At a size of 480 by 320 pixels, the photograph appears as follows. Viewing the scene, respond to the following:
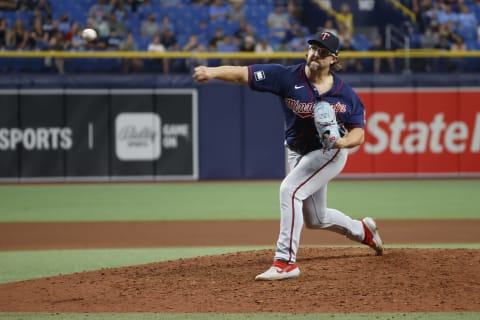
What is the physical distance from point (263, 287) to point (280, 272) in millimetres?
250

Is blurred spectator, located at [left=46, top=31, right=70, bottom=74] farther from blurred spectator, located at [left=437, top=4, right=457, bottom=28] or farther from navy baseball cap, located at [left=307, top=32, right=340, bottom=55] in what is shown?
navy baseball cap, located at [left=307, top=32, right=340, bottom=55]

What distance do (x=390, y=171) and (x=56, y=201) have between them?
23.2ft

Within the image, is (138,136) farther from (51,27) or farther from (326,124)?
(326,124)

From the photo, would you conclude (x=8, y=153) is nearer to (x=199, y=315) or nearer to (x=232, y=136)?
(x=232, y=136)

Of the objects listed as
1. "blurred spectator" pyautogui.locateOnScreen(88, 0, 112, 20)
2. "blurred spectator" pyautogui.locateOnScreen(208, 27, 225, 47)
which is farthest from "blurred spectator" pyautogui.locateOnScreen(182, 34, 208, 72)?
"blurred spectator" pyautogui.locateOnScreen(88, 0, 112, 20)

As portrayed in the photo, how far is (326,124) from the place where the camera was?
20.1 ft

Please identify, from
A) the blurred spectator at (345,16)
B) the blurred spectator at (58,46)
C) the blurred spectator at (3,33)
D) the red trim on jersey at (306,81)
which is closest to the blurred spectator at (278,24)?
the blurred spectator at (345,16)

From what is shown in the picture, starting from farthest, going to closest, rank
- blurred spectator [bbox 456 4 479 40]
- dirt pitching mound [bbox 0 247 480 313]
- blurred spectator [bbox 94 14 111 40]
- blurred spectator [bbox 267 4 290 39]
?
blurred spectator [bbox 456 4 479 40] → blurred spectator [bbox 267 4 290 39] → blurred spectator [bbox 94 14 111 40] → dirt pitching mound [bbox 0 247 480 313]

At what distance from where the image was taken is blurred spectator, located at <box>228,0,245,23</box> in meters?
18.6

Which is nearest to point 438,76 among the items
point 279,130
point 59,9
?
point 279,130

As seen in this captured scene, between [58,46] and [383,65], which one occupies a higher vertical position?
[58,46]

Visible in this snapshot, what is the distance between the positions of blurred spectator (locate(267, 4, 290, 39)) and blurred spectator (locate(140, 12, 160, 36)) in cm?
248

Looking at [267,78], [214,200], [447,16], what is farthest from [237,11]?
[267,78]

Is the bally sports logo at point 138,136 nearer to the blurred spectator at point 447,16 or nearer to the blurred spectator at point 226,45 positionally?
the blurred spectator at point 226,45
